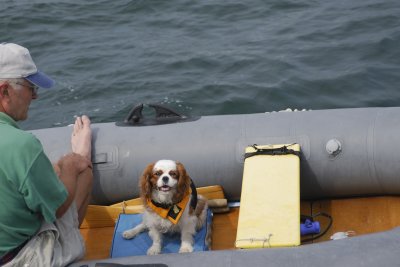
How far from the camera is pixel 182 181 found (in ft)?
11.7

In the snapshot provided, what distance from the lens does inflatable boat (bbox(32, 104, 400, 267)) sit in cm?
388

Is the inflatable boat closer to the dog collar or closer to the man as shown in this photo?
the dog collar

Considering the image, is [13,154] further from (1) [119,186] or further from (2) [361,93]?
(2) [361,93]

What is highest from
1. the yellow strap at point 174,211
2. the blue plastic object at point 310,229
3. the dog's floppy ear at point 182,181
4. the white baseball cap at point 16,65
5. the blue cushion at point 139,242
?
the white baseball cap at point 16,65

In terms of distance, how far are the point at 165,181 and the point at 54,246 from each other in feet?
2.55

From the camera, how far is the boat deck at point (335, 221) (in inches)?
151

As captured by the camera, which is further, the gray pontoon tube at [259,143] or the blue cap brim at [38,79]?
the gray pontoon tube at [259,143]

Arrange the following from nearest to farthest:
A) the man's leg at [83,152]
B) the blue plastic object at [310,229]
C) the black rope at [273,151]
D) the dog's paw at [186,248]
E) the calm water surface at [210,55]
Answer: the man's leg at [83,152]
the dog's paw at [186,248]
the blue plastic object at [310,229]
the black rope at [273,151]
the calm water surface at [210,55]

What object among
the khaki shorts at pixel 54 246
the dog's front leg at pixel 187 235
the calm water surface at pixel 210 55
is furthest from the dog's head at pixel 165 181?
the calm water surface at pixel 210 55

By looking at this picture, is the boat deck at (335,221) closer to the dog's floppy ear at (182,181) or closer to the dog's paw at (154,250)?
the dog's paw at (154,250)

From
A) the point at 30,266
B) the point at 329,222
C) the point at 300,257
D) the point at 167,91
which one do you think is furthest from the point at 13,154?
the point at 167,91

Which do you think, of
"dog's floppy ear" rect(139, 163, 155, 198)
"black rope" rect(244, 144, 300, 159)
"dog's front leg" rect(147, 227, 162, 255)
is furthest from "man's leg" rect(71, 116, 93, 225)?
"black rope" rect(244, 144, 300, 159)

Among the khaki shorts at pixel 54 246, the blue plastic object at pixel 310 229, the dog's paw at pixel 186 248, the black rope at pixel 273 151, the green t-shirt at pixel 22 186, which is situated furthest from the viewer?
the black rope at pixel 273 151

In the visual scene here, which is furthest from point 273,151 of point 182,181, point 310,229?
point 182,181
